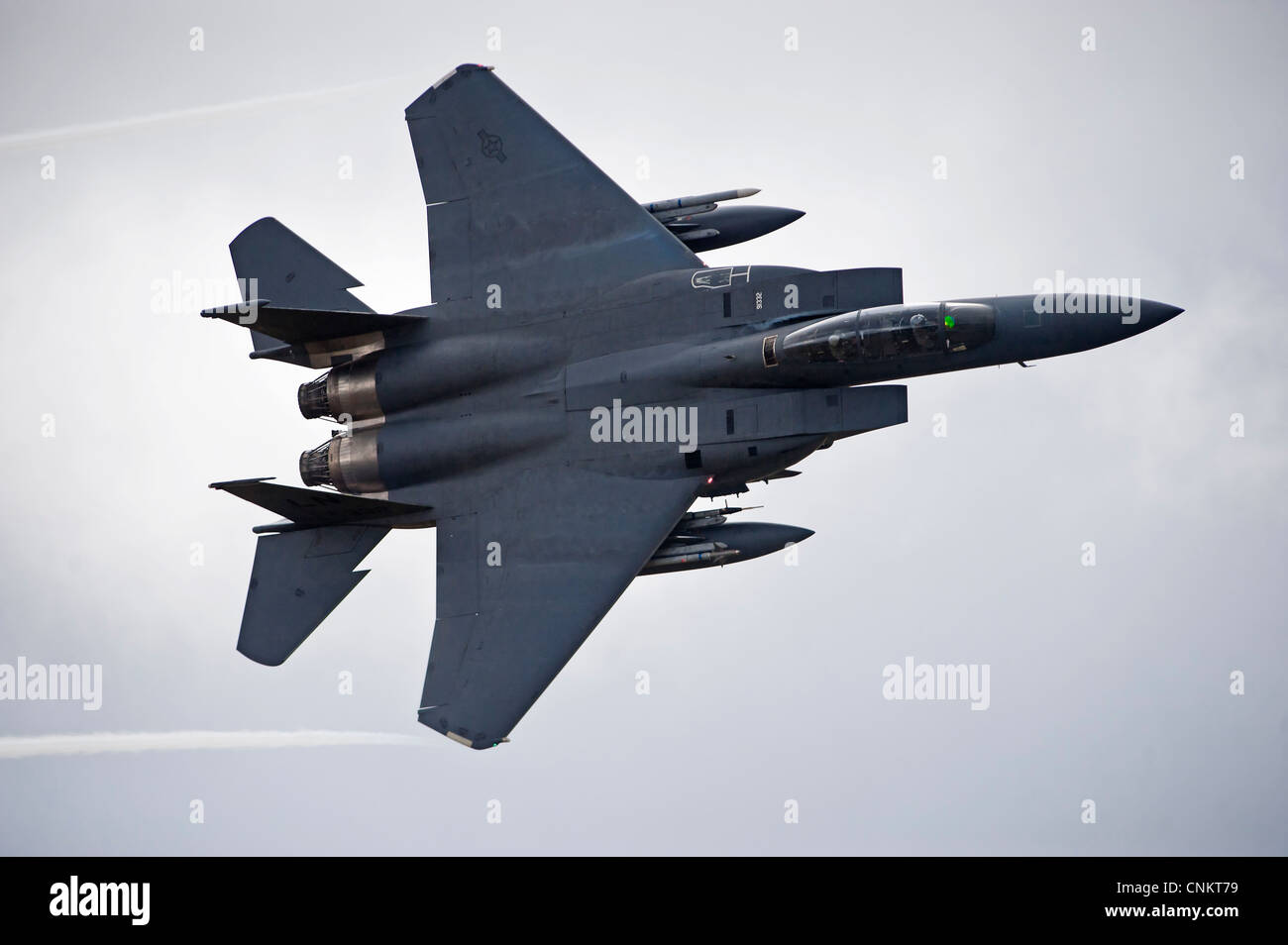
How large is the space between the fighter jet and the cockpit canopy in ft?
0.09

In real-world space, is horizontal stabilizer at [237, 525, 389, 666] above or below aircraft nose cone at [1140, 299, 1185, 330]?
below

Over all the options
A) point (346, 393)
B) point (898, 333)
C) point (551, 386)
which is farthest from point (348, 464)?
point (898, 333)

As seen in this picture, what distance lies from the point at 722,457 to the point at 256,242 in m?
7.84

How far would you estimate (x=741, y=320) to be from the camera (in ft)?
81.5

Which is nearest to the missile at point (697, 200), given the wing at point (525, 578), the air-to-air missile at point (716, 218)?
the air-to-air missile at point (716, 218)

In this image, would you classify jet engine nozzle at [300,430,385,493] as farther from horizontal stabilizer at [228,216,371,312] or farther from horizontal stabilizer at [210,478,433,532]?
horizontal stabilizer at [228,216,371,312]

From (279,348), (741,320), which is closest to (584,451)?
(741,320)

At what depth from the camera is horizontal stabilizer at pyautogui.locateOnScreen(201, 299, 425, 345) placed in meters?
25.4

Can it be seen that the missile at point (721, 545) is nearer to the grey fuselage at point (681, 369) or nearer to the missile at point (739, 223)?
the grey fuselage at point (681, 369)

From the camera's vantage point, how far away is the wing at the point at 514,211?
25797 millimetres

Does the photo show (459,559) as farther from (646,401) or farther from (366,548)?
(646,401)

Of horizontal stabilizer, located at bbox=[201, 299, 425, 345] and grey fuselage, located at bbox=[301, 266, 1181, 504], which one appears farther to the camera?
horizontal stabilizer, located at bbox=[201, 299, 425, 345]

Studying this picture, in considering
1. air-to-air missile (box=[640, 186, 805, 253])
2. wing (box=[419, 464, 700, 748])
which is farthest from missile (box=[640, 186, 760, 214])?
wing (box=[419, 464, 700, 748])

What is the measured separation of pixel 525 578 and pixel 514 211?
5386 millimetres
